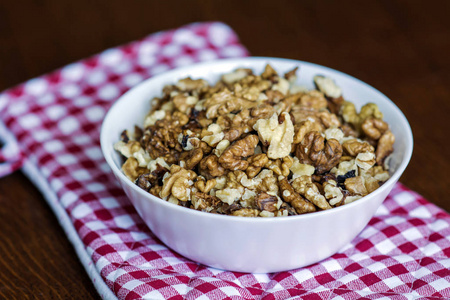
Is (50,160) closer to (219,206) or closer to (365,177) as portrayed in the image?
(219,206)

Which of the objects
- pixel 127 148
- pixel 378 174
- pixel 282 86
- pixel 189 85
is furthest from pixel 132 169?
pixel 378 174

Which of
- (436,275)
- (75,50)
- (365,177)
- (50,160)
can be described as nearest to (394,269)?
(436,275)

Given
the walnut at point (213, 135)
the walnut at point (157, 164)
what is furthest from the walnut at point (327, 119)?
the walnut at point (157, 164)

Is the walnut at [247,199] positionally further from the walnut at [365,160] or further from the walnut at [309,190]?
the walnut at [365,160]

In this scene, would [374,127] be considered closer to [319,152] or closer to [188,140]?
[319,152]

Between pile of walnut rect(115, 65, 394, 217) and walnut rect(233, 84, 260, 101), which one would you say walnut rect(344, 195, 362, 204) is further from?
walnut rect(233, 84, 260, 101)
